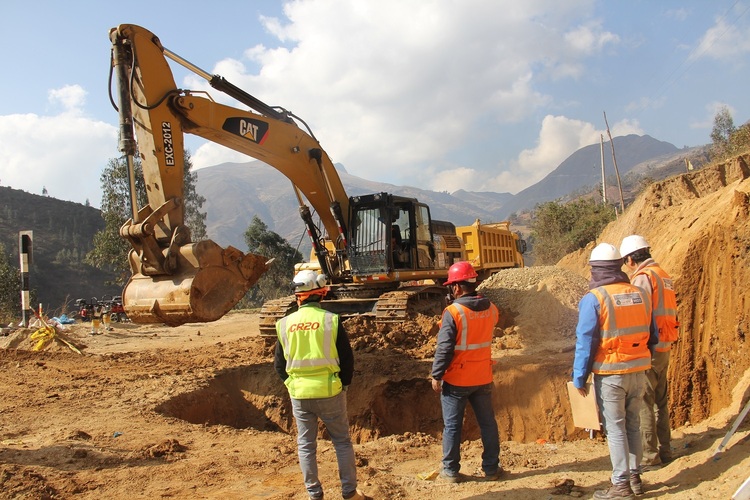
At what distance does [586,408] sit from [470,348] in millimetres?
978

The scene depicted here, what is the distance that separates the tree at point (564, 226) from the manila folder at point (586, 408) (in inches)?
1149

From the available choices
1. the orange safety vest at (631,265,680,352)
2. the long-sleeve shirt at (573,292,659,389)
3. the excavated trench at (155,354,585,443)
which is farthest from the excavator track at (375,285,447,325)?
the long-sleeve shirt at (573,292,659,389)

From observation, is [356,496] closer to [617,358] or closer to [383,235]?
[617,358]

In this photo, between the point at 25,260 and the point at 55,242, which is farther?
the point at 55,242

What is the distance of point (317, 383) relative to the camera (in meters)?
4.11

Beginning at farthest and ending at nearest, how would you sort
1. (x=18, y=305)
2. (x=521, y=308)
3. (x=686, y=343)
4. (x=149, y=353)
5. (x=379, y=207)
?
(x=18, y=305) < (x=149, y=353) < (x=521, y=308) < (x=379, y=207) < (x=686, y=343)

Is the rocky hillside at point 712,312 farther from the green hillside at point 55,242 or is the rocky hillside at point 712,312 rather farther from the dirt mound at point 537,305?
the green hillside at point 55,242

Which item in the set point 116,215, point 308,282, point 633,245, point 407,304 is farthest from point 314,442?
point 116,215

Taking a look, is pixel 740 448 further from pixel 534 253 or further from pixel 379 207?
pixel 534 253

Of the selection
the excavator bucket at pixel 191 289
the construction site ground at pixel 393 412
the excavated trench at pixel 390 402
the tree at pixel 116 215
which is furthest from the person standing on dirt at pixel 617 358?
the tree at pixel 116 215

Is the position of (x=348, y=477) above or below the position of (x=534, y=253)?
below

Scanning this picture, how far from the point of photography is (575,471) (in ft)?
15.3

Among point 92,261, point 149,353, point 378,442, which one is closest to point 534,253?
point 92,261

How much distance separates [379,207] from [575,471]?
21.2 ft
